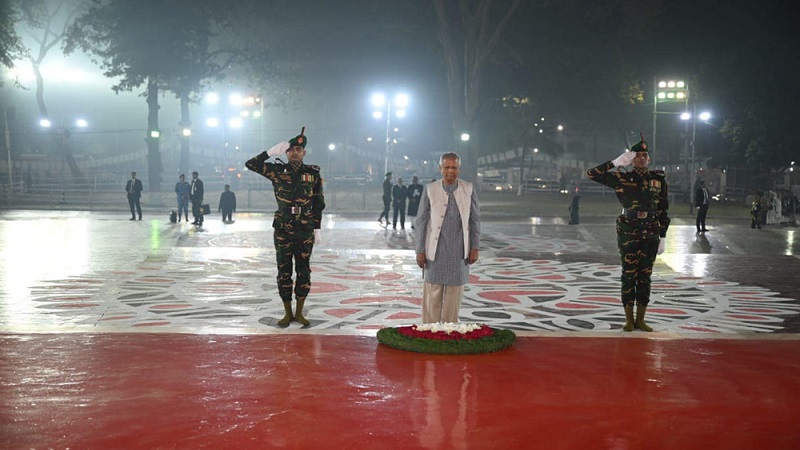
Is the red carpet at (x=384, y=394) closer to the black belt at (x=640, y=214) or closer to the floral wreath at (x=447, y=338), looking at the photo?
the floral wreath at (x=447, y=338)

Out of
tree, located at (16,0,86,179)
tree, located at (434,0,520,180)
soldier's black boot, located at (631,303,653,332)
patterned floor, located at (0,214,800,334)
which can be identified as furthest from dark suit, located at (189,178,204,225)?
tree, located at (16,0,86,179)

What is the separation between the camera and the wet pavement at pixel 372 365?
17.4 feet

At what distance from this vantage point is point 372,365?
275 inches

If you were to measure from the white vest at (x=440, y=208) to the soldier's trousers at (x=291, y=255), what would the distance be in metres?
1.50

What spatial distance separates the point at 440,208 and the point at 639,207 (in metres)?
2.17

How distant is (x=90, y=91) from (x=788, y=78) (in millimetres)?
51176

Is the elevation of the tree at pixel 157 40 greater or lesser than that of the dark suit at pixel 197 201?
greater

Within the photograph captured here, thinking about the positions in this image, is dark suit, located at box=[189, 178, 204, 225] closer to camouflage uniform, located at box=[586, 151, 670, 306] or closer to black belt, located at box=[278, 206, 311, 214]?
black belt, located at box=[278, 206, 311, 214]

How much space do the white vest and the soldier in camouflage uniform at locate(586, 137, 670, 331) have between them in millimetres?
1401

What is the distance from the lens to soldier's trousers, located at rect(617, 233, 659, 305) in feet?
28.5

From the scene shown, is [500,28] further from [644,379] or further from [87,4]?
[87,4]

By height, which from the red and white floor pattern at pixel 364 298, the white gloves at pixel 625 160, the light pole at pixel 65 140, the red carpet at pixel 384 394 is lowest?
the red and white floor pattern at pixel 364 298

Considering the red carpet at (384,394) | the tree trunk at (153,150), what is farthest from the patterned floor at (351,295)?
the tree trunk at (153,150)

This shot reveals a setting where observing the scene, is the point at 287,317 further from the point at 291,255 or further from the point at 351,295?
the point at 351,295
